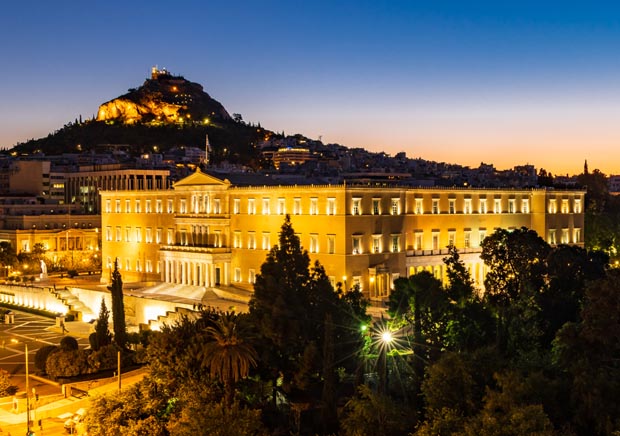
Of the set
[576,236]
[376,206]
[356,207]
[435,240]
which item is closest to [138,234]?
[356,207]

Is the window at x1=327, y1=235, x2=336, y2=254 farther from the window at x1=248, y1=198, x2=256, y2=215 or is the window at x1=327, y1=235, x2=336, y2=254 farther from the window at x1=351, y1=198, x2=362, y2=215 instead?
the window at x1=248, y1=198, x2=256, y2=215

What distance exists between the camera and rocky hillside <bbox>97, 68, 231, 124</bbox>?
185750mm

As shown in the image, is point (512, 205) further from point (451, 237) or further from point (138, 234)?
point (138, 234)

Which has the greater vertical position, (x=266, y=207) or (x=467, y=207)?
(x=266, y=207)

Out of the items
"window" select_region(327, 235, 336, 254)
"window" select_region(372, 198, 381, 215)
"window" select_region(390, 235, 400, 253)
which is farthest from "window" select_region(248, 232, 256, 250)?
"window" select_region(390, 235, 400, 253)

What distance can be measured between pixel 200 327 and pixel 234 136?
147 m

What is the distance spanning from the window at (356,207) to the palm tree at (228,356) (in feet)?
79.4

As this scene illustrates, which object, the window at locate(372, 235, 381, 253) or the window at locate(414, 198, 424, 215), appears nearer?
the window at locate(372, 235, 381, 253)

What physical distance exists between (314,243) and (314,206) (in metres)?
2.47

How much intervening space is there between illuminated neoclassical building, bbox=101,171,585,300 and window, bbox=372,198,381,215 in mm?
67

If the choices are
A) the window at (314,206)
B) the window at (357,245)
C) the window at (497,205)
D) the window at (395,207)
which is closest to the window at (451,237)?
the window at (497,205)

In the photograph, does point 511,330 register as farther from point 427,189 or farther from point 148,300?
point 148,300

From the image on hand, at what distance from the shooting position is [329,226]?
55312 mm

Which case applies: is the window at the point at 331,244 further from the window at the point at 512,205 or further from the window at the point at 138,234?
the window at the point at 138,234
